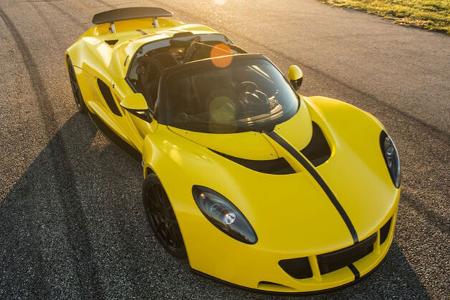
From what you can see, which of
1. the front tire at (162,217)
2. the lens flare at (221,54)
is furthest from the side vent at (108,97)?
the front tire at (162,217)

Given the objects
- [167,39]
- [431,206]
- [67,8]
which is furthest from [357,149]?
[67,8]

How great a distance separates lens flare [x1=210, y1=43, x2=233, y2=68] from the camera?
12.1ft

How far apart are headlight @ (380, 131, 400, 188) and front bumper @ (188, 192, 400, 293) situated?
0.52 metres

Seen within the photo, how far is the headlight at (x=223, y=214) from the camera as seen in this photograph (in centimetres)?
257

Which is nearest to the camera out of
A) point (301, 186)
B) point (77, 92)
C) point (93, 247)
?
point (301, 186)

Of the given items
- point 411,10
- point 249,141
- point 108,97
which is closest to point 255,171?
point 249,141

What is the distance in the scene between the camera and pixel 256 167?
306 cm

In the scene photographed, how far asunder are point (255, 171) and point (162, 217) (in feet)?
2.74

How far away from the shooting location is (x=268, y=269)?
8.25 feet

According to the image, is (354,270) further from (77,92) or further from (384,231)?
(77,92)

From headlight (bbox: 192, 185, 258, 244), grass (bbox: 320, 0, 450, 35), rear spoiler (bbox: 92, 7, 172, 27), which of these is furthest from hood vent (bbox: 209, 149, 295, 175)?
grass (bbox: 320, 0, 450, 35)

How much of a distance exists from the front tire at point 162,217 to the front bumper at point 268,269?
35cm

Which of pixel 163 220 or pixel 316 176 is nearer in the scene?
pixel 316 176

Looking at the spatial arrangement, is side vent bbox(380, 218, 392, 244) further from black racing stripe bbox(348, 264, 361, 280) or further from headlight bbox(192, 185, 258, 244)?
headlight bbox(192, 185, 258, 244)
